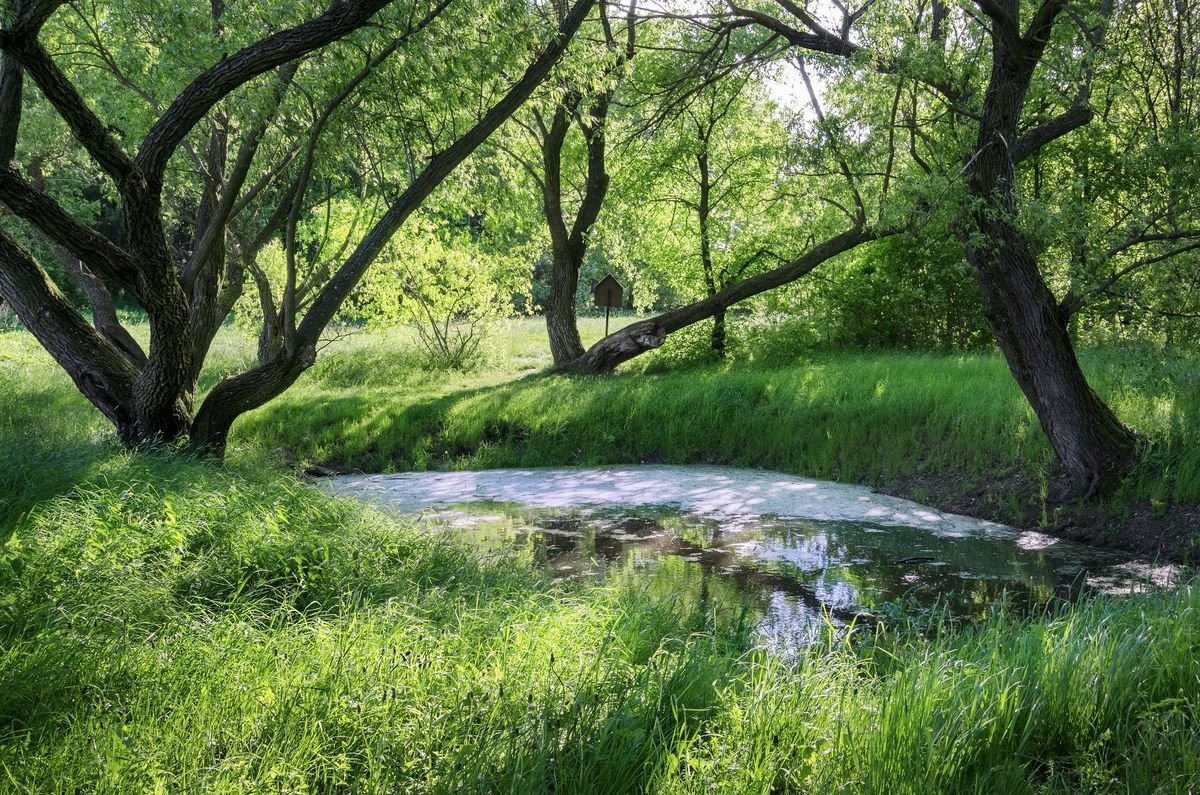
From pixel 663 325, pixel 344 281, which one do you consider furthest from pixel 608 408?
pixel 344 281

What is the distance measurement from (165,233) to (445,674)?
Answer: 7290mm

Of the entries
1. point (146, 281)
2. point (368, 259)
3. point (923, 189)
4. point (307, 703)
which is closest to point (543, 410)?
point (368, 259)

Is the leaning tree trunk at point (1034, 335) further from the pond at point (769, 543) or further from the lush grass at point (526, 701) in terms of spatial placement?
the lush grass at point (526, 701)

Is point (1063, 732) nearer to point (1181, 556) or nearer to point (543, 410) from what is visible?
point (1181, 556)

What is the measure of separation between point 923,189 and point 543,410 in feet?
24.0

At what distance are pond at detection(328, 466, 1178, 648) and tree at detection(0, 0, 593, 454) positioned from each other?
1.89m

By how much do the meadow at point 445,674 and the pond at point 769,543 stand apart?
22.2 inches

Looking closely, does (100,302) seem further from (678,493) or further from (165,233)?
(678,493)

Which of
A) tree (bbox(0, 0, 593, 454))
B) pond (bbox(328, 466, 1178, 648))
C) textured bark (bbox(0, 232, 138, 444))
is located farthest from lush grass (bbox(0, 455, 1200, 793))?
textured bark (bbox(0, 232, 138, 444))

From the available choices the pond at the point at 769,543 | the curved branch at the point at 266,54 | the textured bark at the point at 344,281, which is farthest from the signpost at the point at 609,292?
the curved branch at the point at 266,54

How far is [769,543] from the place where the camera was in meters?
8.55

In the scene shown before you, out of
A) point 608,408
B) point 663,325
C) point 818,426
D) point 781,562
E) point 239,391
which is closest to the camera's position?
point 781,562

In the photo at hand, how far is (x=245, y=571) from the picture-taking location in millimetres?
5727

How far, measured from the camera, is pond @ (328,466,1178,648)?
Result: 273 inches
